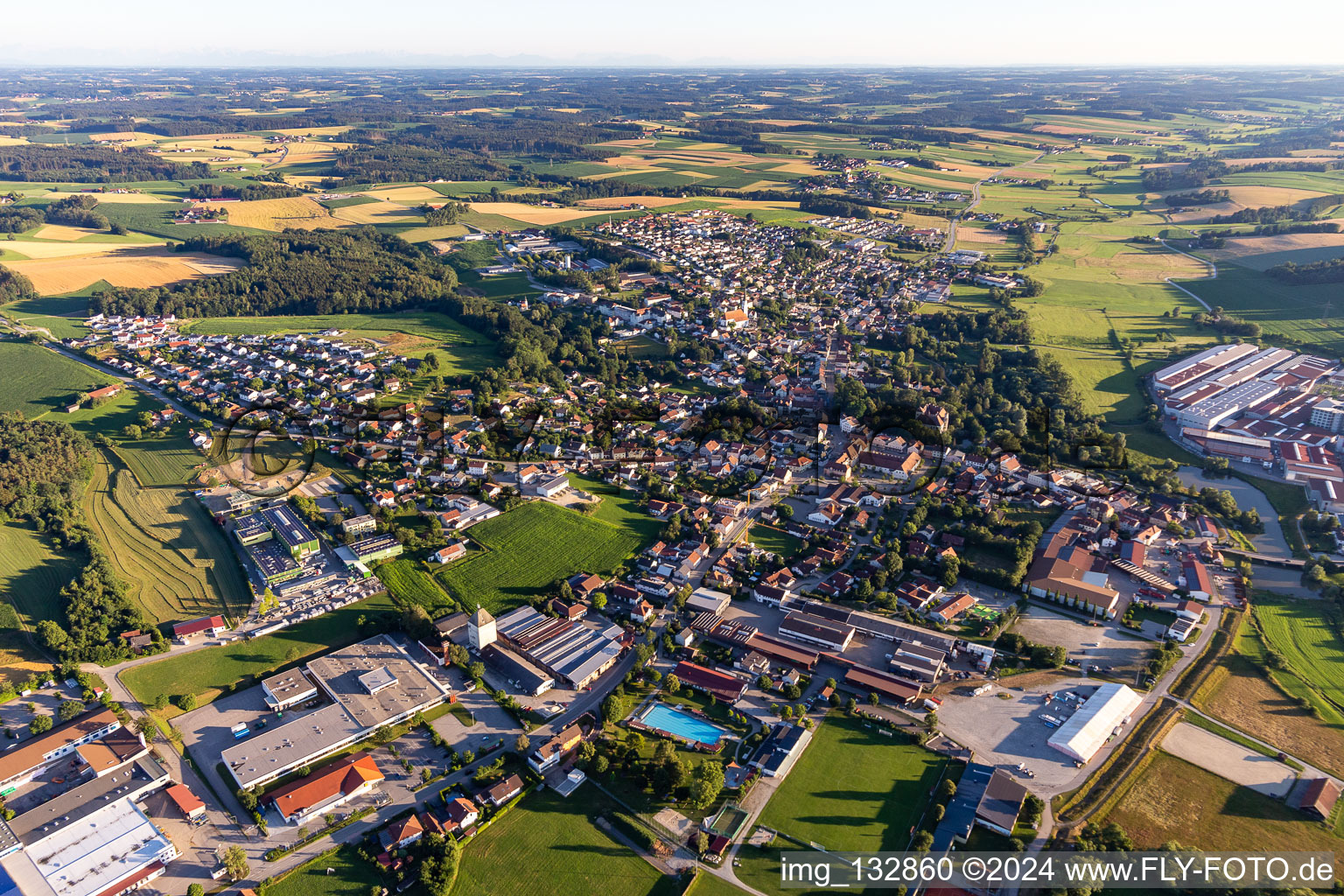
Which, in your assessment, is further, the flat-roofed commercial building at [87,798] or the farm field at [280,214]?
the farm field at [280,214]

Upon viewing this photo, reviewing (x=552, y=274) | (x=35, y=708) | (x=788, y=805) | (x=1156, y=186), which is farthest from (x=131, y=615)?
(x=1156, y=186)

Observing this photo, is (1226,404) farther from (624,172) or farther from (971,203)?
(624,172)

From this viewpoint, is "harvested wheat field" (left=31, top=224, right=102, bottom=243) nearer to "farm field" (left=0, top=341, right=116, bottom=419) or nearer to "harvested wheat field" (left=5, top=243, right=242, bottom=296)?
"harvested wheat field" (left=5, top=243, right=242, bottom=296)

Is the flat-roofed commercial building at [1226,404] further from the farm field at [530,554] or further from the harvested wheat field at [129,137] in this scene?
the harvested wheat field at [129,137]

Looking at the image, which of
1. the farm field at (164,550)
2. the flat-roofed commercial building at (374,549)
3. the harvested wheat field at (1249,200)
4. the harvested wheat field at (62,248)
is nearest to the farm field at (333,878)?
the farm field at (164,550)

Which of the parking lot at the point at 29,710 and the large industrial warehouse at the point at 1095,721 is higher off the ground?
the large industrial warehouse at the point at 1095,721

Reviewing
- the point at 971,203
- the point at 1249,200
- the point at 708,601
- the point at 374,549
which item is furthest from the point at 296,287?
the point at 1249,200
